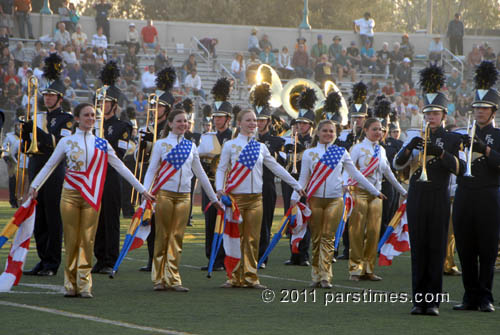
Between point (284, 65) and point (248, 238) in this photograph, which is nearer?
point (248, 238)

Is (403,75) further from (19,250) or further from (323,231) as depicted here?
(19,250)

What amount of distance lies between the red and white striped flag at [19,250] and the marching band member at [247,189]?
195 centimetres

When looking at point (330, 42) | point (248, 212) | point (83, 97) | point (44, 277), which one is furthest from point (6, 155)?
point (330, 42)

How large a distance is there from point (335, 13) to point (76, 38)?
2347 centimetres

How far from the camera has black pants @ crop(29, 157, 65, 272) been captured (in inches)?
401

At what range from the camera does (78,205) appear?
859cm

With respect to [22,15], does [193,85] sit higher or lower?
lower

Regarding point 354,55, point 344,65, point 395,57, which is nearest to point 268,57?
point 344,65

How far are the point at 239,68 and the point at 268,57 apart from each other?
1.53m

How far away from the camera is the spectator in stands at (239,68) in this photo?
2775 centimetres

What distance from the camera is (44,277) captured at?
1016cm

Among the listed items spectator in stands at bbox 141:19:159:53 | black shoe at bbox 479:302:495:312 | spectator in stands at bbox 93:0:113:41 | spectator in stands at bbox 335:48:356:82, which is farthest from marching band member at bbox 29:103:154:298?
spectator in stands at bbox 335:48:356:82

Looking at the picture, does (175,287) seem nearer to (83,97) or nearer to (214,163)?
(214,163)

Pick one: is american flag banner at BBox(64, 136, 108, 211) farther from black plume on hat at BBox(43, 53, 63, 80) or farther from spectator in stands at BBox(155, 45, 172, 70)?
spectator in stands at BBox(155, 45, 172, 70)
